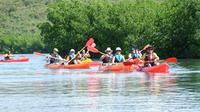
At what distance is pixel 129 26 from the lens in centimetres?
9450

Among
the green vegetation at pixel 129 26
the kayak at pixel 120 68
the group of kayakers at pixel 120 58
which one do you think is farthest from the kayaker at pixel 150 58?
the green vegetation at pixel 129 26

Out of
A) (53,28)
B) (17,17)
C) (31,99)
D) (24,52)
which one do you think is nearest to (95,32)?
(53,28)

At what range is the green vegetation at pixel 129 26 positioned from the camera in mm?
82812

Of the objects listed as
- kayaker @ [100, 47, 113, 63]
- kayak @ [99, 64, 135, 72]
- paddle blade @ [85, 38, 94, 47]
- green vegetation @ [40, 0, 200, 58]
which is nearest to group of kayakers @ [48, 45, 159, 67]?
kayaker @ [100, 47, 113, 63]

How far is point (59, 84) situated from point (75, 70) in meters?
14.4

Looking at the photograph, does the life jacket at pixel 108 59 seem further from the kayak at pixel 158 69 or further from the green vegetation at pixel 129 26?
the green vegetation at pixel 129 26

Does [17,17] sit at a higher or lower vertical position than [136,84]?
higher

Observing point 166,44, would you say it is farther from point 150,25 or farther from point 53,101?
point 53,101

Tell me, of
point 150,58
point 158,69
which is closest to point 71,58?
point 150,58

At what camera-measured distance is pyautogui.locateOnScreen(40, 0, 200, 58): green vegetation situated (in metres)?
82.8

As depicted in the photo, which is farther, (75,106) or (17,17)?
(17,17)

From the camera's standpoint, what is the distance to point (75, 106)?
23562mm

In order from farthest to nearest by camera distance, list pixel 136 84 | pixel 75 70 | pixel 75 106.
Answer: pixel 75 70
pixel 136 84
pixel 75 106

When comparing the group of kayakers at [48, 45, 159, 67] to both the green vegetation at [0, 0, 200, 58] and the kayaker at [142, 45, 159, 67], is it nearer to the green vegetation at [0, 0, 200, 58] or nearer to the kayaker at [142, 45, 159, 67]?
Answer: the kayaker at [142, 45, 159, 67]
